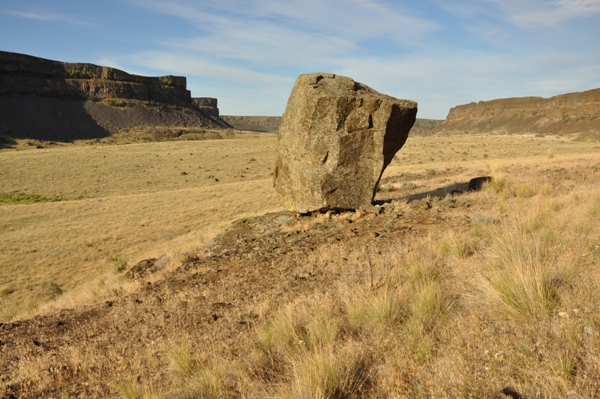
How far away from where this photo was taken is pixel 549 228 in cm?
693

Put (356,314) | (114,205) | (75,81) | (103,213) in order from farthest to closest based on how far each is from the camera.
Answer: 1. (75,81)
2. (114,205)
3. (103,213)
4. (356,314)

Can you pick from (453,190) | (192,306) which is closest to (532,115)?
(453,190)

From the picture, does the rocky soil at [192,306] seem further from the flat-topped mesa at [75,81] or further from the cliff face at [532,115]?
the flat-topped mesa at [75,81]

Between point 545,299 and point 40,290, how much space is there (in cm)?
1515

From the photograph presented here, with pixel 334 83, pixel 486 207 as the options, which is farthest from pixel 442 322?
pixel 334 83

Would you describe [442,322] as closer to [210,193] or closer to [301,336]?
[301,336]

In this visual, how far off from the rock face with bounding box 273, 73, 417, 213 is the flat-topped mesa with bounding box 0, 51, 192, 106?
12374 centimetres

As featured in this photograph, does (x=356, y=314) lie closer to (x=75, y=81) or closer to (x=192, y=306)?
(x=192, y=306)

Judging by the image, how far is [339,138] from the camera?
38.0ft

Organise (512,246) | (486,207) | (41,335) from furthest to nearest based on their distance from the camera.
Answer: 1. (486,207)
2. (41,335)
3. (512,246)

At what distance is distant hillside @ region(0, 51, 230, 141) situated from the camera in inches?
3930

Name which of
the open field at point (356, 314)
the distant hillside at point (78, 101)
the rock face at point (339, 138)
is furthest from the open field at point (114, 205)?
the distant hillside at point (78, 101)

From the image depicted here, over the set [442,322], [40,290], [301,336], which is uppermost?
[442,322]

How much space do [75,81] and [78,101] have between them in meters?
9.49
